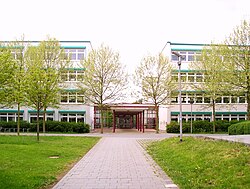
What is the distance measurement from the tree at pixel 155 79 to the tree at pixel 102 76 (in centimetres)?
259

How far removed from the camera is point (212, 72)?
38750 millimetres

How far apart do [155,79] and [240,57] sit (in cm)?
1221

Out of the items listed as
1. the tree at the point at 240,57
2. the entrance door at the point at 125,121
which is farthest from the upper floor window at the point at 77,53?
the entrance door at the point at 125,121

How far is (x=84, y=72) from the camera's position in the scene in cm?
4059

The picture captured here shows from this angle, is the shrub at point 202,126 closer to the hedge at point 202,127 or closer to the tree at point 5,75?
the hedge at point 202,127

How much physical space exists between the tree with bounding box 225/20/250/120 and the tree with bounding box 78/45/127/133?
536 inches

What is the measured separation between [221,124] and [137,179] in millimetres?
34842

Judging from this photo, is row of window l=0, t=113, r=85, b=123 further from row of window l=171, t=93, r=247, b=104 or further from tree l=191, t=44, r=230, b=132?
tree l=191, t=44, r=230, b=132

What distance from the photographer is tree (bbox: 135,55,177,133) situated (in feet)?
135

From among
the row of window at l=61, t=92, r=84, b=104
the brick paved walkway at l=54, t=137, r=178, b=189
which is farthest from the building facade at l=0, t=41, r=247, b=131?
the brick paved walkway at l=54, t=137, r=178, b=189

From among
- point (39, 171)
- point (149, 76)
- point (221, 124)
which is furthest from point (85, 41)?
point (39, 171)

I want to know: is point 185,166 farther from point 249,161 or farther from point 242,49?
point 242,49

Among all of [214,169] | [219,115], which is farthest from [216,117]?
[214,169]

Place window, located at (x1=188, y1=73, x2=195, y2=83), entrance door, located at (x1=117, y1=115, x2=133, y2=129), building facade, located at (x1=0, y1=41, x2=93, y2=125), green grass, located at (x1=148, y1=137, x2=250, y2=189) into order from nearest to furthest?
1. green grass, located at (x1=148, y1=137, x2=250, y2=189)
2. window, located at (x1=188, y1=73, x2=195, y2=83)
3. building facade, located at (x1=0, y1=41, x2=93, y2=125)
4. entrance door, located at (x1=117, y1=115, x2=133, y2=129)
